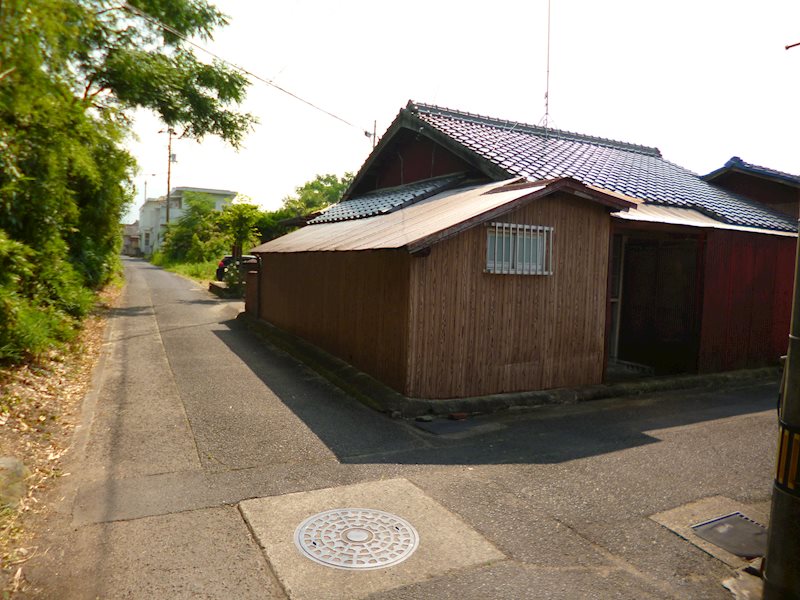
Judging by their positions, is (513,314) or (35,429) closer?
(35,429)

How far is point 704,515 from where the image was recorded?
4.53 metres

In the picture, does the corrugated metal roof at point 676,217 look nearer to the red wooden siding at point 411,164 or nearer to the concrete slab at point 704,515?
the red wooden siding at point 411,164

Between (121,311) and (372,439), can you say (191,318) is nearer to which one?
(121,311)

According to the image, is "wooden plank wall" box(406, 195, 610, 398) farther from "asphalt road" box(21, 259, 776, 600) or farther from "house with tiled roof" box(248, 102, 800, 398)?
"asphalt road" box(21, 259, 776, 600)

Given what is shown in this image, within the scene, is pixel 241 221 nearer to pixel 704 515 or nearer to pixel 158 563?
pixel 158 563

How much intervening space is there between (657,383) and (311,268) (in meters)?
6.77

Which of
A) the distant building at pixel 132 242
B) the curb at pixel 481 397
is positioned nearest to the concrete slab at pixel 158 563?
the curb at pixel 481 397

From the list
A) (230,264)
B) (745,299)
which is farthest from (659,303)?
(230,264)

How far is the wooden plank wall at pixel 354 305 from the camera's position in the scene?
295 inches

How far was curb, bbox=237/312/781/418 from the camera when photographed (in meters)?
7.17

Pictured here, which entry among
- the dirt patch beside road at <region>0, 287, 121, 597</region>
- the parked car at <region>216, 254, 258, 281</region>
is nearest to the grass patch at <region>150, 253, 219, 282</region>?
the parked car at <region>216, 254, 258, 281</region>

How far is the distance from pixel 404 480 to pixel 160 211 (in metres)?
72.9

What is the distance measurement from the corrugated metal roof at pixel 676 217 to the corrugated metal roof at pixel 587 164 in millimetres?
246

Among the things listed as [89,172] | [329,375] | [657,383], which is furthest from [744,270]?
[89,172]
